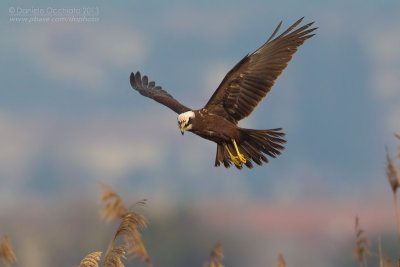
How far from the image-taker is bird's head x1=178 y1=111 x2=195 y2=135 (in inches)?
282

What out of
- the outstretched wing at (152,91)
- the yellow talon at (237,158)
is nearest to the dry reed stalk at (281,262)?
the yellow talon at (237,158)

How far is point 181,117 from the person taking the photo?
7199 mm

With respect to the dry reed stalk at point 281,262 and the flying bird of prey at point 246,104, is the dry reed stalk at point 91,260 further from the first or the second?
the flying bird of prey at point 246,104

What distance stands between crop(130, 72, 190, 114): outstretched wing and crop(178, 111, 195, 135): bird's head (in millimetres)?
1096

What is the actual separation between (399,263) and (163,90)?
27.9 ft

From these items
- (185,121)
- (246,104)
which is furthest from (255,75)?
(185,121)

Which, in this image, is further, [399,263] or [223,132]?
[223,132]

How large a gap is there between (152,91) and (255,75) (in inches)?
134

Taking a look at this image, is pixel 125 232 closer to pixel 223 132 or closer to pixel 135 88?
pixel 223 132

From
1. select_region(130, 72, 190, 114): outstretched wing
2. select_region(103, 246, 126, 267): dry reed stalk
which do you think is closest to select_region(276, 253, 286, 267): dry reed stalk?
select_region(103, 246, 126, 267): dry reed stalk

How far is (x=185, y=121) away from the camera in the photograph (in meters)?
7.16

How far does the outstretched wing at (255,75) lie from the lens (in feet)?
24.2

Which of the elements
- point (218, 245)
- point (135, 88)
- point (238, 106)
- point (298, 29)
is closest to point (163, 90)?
point (135, 88)

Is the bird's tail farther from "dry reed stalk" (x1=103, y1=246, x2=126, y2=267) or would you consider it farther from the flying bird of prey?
"dry reed stalk" (x1=103, y1=246, x2=126, y2=267)
